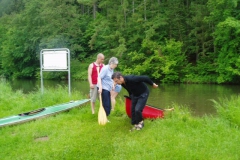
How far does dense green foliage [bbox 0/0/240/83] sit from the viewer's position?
2597 centimetres

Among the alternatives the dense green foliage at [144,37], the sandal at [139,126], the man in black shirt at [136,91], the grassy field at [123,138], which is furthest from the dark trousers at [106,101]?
the dense green foliage at [144,37]

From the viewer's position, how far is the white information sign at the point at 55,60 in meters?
9.45

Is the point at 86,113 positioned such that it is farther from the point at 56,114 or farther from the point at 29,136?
the point at 29,136

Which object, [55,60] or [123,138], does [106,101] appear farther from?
[55,60]

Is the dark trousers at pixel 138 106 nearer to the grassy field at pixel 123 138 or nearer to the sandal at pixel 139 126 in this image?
the sandal at pixel 139 126

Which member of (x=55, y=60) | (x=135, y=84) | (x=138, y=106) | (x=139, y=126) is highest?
(x=55, y=60)

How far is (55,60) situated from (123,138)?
485 centimetres

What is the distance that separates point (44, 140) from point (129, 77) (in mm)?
2117

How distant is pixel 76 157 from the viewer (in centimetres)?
490

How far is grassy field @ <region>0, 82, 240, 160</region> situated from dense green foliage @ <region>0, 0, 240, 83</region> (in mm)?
19351

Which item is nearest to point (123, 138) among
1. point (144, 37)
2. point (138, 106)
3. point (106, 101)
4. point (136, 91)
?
point (138, 106)

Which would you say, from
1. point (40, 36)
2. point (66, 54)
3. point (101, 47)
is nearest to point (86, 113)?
point (66, 54)

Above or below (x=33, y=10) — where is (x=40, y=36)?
below

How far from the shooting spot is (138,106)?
6098 mm
